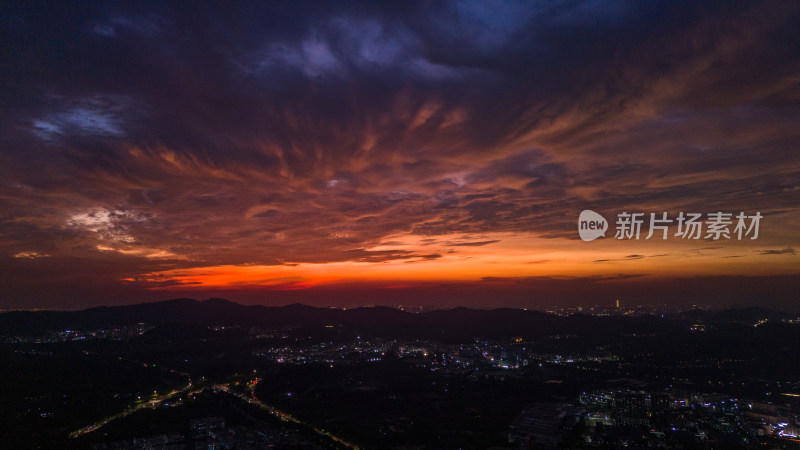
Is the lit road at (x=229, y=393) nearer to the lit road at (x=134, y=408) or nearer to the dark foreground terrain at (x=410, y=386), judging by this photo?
the lit road at (x=134, y=408)

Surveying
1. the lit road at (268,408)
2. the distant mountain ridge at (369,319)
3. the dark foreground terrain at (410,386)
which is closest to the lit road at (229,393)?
the lit road at (268,408)

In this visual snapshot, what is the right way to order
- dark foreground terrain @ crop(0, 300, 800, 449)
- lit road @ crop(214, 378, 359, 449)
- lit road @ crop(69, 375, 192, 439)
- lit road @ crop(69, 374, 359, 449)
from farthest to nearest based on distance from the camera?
lit road @ crop(69, 375, 192, 439) < lit road @ crop(69, 374, 359, 449) < lit road @ crop(214, 378, 359, 449) < dark foreground terrain @ crop(0, 300, 800, 449)

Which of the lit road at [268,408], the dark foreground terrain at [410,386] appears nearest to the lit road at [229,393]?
the lit road at [268,408]

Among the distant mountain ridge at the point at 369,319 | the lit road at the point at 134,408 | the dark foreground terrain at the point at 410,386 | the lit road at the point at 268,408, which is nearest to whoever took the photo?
the dark foreground terrain at the point at 410,386

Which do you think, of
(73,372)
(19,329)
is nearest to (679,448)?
(73,372)

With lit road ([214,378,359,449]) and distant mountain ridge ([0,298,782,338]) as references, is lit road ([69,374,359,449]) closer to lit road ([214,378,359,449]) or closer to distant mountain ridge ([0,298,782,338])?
lit road ([214,378,359,449])

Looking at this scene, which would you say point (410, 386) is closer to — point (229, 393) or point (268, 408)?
point (268, 408)

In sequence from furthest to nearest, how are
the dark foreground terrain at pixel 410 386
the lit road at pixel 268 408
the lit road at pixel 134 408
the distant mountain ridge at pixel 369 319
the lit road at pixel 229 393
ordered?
the distant mountain ridge at pixel 369 319, the lit road at pixel 134 408, the lit road at pixel 229 393, the lit road at pixel 268 408, the dark foreground terrain at pixel 410 386

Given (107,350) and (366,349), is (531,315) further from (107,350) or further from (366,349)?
(107,350)

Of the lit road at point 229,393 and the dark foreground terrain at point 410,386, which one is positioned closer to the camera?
the dark foreground terrain at point 410,386

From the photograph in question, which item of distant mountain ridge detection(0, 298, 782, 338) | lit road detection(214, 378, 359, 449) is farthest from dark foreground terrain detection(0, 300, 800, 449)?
distant mountain ridge detection(0, 298, 782, 338)

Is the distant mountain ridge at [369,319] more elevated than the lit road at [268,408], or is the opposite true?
the distant mountain ridge at [369,319]
